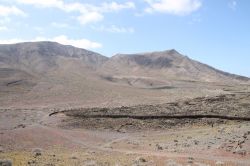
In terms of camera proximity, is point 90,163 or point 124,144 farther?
point 124,144

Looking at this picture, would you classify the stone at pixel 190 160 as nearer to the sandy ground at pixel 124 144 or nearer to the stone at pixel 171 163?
the sandy ground at pixel 124 144

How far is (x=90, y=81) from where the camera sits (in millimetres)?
121875

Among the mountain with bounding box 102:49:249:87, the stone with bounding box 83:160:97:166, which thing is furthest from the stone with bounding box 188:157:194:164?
the mountain with bounding box 102:49:249:87

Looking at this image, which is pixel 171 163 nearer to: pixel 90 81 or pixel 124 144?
pixel 124 144

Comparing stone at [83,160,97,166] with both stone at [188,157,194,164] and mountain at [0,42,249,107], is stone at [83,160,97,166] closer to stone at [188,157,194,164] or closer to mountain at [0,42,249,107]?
stone at [188,157,194,164]

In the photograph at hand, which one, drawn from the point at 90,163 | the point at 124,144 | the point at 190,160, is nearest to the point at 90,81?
Answer: the point at 124,144

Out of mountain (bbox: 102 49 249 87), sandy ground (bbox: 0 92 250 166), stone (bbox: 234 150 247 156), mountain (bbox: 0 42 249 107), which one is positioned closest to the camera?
sandy ground (bbox: 0 92 250 166)

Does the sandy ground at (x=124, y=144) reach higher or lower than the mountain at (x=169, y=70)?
lower

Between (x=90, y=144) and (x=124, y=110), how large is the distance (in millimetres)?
15817

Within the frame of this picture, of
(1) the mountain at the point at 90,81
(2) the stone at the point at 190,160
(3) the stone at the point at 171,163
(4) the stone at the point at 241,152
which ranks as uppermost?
(1) the mountain at the point at 90,81

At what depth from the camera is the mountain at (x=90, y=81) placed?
3376 inches

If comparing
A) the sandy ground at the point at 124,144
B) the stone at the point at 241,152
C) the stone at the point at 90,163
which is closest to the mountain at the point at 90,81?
the sandy ground at the point at 124,144

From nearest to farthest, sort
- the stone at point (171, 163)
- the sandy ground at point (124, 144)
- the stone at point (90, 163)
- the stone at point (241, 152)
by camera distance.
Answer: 1. the stone at point (90, 163)
2. the stone at point (171, 163)
3. the sandy ground at point (124, 144)
4. the stone at point (241, 152)

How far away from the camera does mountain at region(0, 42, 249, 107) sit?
3376 inches
